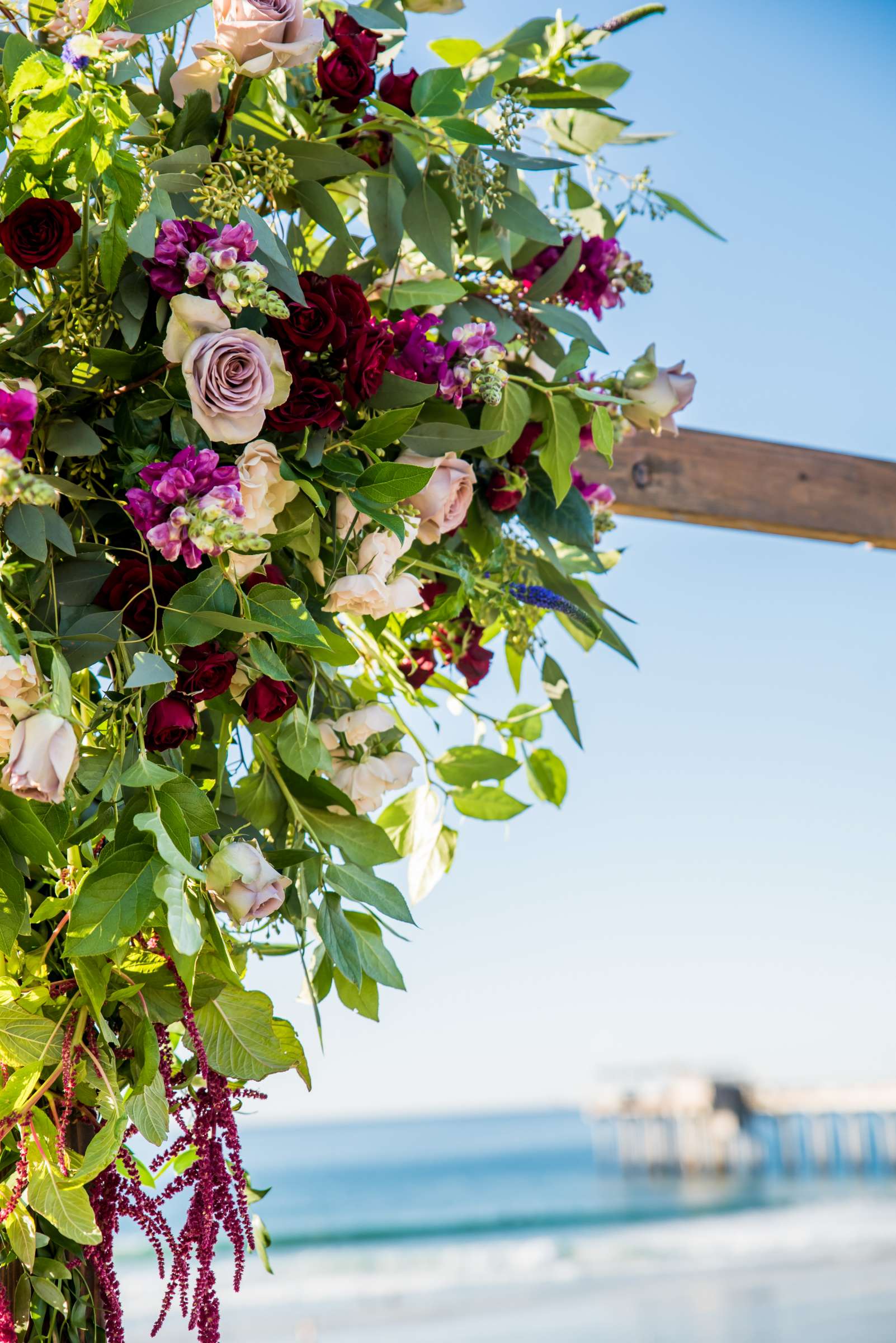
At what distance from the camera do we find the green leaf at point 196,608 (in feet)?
1.53

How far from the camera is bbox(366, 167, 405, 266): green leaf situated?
0.62m

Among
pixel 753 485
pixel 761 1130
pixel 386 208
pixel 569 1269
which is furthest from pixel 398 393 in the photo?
pixel 761 1130

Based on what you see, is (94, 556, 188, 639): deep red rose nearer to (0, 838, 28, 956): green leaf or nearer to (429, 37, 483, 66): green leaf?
(0, 838, 28, 956): green leaf

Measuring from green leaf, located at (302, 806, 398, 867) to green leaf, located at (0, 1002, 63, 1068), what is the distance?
0.16 m

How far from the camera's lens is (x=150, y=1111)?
48 centimetres

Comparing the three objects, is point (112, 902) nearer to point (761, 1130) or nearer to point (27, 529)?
point (27, 529)

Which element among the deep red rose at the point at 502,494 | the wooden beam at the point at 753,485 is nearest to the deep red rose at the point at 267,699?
the deep red rose at the point at 502,494

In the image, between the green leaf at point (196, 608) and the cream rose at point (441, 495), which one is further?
the cream rose at point (441, 495)

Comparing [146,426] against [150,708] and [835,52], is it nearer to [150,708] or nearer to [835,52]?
[150,708]

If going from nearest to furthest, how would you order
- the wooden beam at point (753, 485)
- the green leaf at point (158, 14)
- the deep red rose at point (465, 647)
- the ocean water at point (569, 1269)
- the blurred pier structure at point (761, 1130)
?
the green leaf at point (158, 14)
the deep red rose at point (465, 647)
the wooden beam at point (753, 485)
the ocean water at point (569, 1269)
the blurred pier structure at point (761, 1130)

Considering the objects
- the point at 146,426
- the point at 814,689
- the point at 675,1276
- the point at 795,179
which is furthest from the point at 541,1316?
the point at 814,689

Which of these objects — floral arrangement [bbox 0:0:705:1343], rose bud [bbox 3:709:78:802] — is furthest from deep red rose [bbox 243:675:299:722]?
rose bud [bbox 3:709:78:802]

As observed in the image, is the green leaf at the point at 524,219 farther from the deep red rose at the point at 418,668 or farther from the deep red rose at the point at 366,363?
the deep red rose at the point at 418,668

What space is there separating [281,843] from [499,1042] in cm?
2288
